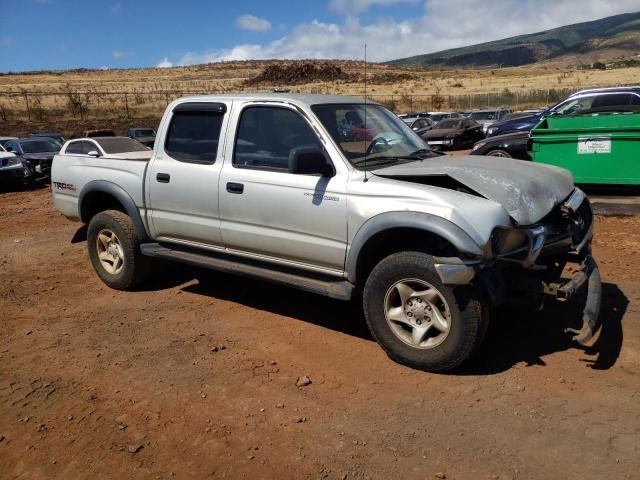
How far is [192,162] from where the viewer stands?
5.11 metres

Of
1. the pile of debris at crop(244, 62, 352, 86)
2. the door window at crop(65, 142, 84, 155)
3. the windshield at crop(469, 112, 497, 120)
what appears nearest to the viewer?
the door window at crop(65, 142, 84, 155)

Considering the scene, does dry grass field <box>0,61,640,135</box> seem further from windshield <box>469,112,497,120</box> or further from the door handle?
the door handle

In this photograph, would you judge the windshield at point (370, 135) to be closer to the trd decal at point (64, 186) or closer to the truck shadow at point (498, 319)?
the truck shadow at point (498, 319)

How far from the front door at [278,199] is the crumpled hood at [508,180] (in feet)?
1.62

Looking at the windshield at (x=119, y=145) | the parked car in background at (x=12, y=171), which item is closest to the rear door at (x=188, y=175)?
the windshield at (x=119, y=145)

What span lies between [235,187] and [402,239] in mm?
1495

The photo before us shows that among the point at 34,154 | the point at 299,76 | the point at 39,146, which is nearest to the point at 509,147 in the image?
the point at 34,154

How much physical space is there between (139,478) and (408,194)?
7.74 feet

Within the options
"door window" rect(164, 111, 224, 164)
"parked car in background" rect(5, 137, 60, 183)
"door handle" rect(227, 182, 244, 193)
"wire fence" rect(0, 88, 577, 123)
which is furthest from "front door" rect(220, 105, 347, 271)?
"wire fence" rect(0, 88, 577, 123)

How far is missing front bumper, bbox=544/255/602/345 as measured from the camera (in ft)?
12.0

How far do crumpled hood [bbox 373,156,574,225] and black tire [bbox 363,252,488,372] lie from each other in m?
0.58

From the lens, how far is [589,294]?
12.9 feet

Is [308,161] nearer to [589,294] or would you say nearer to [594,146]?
[589,294]

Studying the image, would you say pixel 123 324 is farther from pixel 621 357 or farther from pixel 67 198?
pixel 621 357
